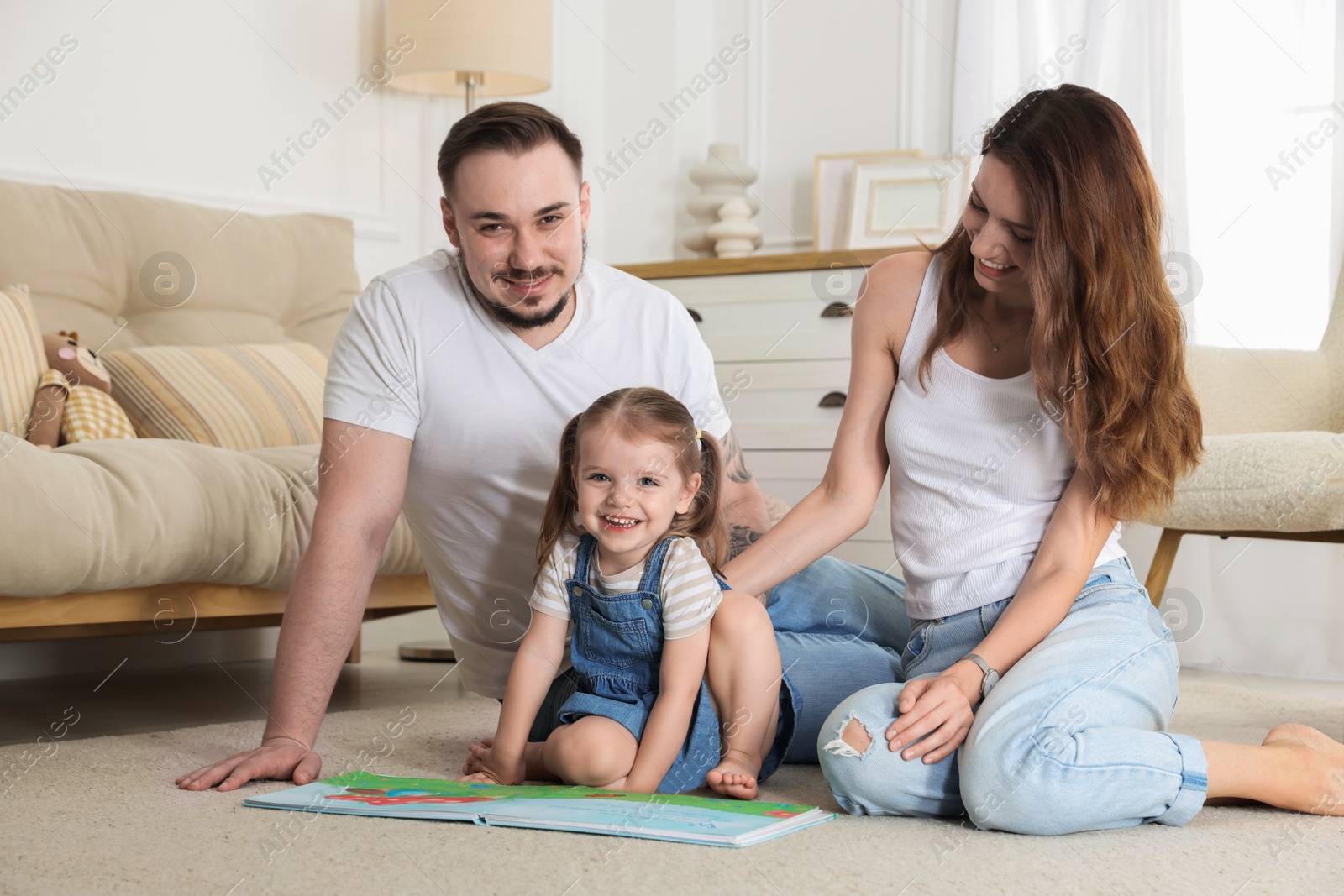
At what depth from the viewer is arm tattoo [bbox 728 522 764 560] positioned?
4.65 feet

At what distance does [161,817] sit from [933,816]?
0.71 metres

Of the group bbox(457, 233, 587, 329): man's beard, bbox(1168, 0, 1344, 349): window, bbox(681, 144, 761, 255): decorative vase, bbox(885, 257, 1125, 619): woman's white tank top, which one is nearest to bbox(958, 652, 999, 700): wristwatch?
bbox(885, 257, 1125, 619): woman's white tank top

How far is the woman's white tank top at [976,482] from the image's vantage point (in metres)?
1.22

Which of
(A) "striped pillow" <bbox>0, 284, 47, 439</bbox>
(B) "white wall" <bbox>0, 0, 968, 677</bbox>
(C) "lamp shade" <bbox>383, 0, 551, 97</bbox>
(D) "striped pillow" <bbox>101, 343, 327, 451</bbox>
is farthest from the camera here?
(C) "lamp shade" <bbox>383, 0, 551, 97</bbox>

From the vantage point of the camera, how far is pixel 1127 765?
3.37 ft

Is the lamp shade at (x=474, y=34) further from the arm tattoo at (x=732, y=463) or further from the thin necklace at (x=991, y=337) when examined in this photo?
the thin necklace at (x=991, y=337)

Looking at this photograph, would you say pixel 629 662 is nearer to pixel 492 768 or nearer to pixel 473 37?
pixel 492 768

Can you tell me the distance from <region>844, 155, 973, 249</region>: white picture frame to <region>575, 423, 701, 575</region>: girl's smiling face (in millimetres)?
1831

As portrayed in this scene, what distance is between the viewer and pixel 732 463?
4.83 ft

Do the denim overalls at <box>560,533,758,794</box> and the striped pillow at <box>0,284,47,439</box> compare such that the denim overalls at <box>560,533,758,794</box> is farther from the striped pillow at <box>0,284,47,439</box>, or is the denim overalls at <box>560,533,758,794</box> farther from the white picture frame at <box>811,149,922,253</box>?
the white picture frame at <box>811,149,922,253</box>

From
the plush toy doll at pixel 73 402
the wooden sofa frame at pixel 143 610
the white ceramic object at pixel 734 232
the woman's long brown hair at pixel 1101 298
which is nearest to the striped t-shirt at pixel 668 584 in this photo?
the woman's long brown hair at pixel 1101 298

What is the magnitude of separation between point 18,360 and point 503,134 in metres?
0.93

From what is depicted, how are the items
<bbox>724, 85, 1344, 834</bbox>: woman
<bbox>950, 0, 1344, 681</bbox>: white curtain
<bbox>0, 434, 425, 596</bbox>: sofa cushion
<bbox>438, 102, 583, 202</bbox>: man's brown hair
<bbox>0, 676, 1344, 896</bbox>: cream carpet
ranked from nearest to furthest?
1. <bbox>0, 676, 1344, 896</bbox>: cream carpet
2. <bbox>724, 85, 1344, 834</bbox>: woman
3. <bbox>438, 102, 583, 202</bbox>: man's brown hair
4. <bbox>0, 434, 425, 596</bbox>: sofa cushion
5. <bbox>950, 0, 1344, 681</bbox>: white curtain

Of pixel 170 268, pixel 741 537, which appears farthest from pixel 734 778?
pixel 170 268
